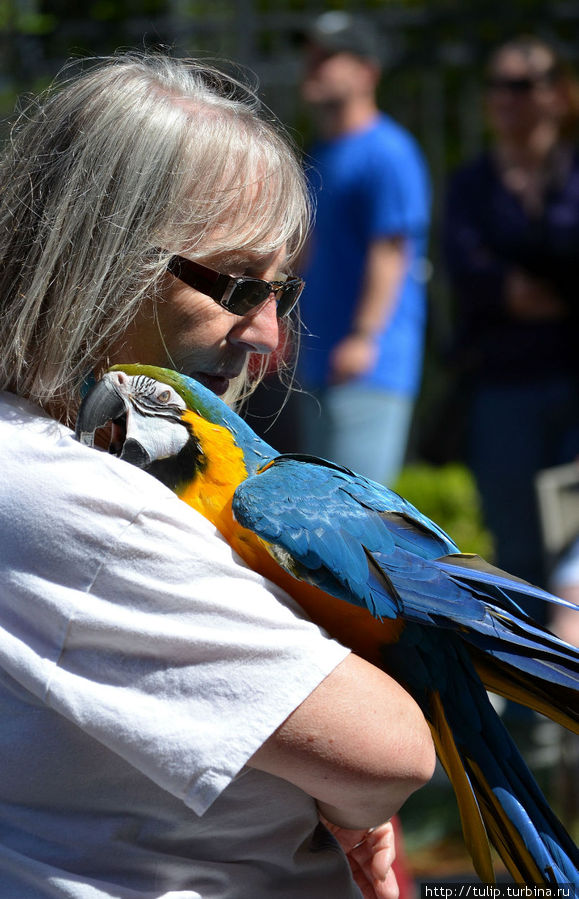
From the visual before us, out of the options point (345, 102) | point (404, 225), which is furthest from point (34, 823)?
point (345, 102)

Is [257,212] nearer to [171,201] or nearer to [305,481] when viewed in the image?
[171,201]

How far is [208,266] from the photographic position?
1.39 metres

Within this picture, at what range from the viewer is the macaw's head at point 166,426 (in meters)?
1.27

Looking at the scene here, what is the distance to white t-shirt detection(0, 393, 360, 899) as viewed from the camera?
108 centimetres

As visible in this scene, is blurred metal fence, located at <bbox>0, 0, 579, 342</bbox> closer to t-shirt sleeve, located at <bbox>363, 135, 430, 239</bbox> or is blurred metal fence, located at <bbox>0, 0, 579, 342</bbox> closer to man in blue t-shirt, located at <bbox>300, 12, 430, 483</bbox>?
man in blue t-shirt, located at <bbox>300, 12, 430, 483</bbox>

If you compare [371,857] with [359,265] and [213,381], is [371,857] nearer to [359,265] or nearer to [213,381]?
[213,381]

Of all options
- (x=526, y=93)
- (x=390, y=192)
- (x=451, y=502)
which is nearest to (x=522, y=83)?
(x=526, y=93)

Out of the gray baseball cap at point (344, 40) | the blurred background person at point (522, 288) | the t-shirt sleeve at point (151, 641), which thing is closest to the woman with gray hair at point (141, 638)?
the t-shirt sleeve at point (151, 641)

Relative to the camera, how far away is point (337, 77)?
3926mm

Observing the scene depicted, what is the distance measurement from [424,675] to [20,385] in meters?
0.65

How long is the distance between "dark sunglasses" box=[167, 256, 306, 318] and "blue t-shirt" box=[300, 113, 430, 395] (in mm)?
2376

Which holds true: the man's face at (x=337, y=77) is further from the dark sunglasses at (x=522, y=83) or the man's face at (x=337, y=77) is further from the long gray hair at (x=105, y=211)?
the long gray hair at (x=105, y=211)

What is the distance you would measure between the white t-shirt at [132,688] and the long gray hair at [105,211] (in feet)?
0.59

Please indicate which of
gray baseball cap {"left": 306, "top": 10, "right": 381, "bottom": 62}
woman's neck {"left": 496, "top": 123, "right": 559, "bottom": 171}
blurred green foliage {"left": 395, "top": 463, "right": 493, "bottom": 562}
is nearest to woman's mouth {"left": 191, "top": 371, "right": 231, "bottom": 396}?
woman's neck {"left": 496, "top": 123, "right": 559, "bottom": 171}
